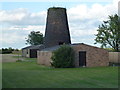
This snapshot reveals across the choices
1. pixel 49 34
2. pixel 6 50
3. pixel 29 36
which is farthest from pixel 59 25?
pixel 29 36

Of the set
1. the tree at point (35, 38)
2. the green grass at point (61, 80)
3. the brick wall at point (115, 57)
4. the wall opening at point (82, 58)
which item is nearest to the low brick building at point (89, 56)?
the wall opening at point (82, 58)

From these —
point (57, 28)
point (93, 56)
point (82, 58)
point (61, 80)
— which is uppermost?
point (57, 28)

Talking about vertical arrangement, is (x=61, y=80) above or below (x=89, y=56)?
below

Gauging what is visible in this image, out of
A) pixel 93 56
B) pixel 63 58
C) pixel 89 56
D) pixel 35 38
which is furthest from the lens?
pixel 35 38

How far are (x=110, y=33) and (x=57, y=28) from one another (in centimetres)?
1408

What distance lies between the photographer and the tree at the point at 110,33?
58844 millimetres

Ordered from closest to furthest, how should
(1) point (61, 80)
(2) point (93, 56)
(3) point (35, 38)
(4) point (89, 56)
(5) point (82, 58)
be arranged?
(1) point (61, 80) → (5) point (82, 58) → (4) point (89, 56) → (2) point (93, 56) → (3) point (35, 38)

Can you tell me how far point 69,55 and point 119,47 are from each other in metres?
25.0

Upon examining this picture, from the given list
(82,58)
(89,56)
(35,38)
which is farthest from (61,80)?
(35,38)

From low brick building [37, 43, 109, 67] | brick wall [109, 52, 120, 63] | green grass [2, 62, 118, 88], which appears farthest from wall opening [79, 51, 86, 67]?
brick wall [109, 52, 120, 63]

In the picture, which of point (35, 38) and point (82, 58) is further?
point (35, 38)

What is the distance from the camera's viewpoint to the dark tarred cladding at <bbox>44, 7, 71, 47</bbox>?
51062 millimetres

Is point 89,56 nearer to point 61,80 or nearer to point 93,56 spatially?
point 93,56

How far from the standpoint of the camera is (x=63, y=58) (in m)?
37.8
